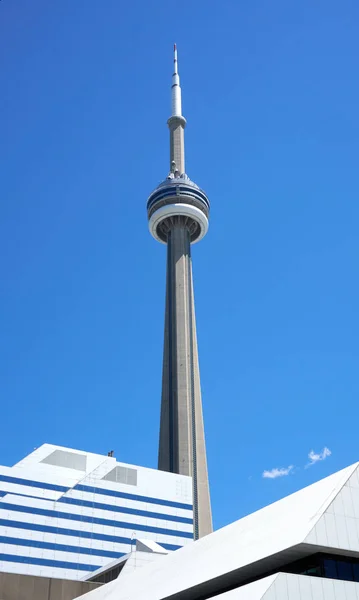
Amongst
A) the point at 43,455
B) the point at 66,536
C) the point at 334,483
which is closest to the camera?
the point at 334,483

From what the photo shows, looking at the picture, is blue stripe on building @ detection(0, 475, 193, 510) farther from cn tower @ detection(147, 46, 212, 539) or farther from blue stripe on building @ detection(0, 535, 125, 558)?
cn tower @ detection(147, 46, 212, 539)

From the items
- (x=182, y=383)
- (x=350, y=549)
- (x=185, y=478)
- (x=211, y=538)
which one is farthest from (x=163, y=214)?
(x=350, y=549)

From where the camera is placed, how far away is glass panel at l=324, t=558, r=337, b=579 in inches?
1117

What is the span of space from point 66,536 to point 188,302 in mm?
58031

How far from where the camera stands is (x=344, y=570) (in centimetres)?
2920

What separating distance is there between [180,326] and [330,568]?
93.5 meters

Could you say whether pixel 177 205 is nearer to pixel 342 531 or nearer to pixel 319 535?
pixel 342 531

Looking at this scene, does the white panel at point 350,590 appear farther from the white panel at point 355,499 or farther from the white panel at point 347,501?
the white panel at point 355,499

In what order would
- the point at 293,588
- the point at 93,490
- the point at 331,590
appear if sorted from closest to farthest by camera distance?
the point at 293,588 → the point at 331,590 → the point at 93,490

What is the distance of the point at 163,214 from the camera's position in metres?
134

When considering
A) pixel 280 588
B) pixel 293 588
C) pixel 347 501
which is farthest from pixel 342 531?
pixel 280 588

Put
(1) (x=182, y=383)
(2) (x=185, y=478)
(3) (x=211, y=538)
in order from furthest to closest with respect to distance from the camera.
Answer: (1) (x=182, y=383)
(2) (x=185, y=478)
(3) (x=211, y=538)

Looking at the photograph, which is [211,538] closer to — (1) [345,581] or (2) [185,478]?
(1) [345,581]

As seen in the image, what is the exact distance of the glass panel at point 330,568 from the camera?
2838 cm
